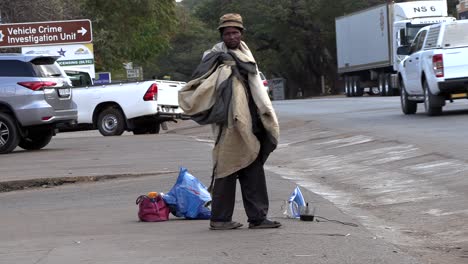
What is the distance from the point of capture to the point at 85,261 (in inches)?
300

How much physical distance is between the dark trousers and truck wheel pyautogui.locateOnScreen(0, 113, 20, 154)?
424 inches

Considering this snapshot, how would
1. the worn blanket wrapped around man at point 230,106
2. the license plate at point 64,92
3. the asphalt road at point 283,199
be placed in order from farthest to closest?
the license plate at point 64,92 < the worn blanket wrapped around man at point 230,106 < the asphalt road at point 283,199

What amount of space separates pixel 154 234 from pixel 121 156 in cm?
916

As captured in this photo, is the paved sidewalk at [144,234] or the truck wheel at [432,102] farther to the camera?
the truck wheel at [432,102]

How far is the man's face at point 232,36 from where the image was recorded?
28.8 ft

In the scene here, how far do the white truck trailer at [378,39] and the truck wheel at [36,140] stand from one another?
72.9 ft

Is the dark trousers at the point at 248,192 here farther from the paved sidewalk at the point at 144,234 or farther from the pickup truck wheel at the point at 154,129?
the pickup truck wheel at the point at 154,129

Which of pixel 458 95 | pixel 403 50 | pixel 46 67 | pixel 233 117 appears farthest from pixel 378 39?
pixel 233 117

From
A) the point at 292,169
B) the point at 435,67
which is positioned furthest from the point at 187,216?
the point at 435,67

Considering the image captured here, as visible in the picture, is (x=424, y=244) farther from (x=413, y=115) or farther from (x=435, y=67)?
(x=413, y=115)

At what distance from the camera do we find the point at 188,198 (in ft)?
32.2

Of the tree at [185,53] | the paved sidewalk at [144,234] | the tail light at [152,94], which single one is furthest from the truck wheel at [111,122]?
the tree at [185,53]

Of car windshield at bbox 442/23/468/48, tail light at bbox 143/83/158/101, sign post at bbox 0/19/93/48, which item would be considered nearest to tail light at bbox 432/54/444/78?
car windshield at bbox 442/23/468/48

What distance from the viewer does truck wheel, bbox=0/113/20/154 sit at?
18891 mm
